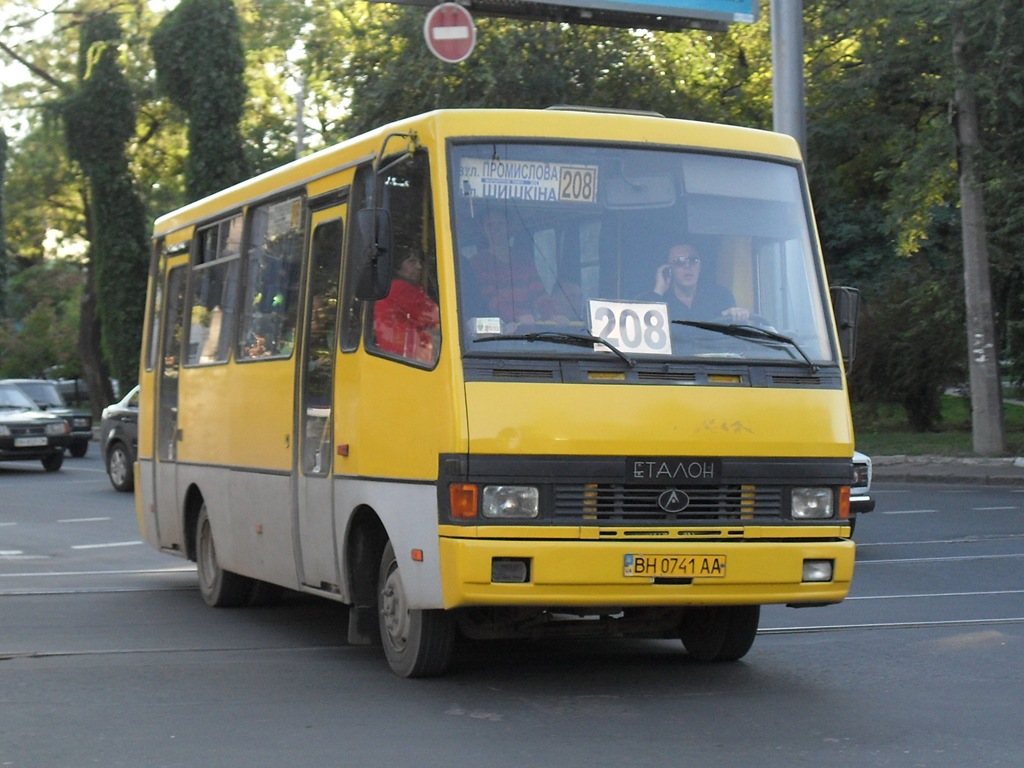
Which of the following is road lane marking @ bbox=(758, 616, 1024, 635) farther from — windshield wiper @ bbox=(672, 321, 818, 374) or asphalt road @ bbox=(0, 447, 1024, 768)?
windshield wiper @ bbox=(672, 321, 818, 374)

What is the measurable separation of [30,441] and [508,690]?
22116mm

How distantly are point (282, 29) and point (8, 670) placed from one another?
1729 inches

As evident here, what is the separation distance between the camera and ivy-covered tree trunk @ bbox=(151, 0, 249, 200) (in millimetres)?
46125

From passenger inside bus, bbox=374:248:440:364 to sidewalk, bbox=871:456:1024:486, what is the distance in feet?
56.2

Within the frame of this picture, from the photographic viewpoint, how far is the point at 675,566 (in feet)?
25.4

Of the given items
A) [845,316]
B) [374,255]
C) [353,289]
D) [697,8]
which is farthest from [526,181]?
[697,8]

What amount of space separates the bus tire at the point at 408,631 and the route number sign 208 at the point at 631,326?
1530 mm

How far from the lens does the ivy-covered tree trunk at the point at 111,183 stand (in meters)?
48.2

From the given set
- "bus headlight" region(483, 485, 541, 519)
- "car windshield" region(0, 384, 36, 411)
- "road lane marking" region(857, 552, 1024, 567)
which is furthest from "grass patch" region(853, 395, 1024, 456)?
"bus headlight" region(483, 485, 541, 519)

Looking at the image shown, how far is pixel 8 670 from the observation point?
874cm

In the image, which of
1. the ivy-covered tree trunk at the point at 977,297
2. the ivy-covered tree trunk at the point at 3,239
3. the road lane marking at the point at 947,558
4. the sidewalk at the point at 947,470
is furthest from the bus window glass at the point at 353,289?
the ivy-covered tree trunk at the point at 3,239

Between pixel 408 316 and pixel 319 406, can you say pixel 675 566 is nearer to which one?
pixel 408 316

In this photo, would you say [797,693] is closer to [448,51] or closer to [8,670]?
[8,670]

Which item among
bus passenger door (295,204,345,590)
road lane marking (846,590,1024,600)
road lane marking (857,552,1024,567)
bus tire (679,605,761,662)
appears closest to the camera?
bus tire (679,605,761,662)
